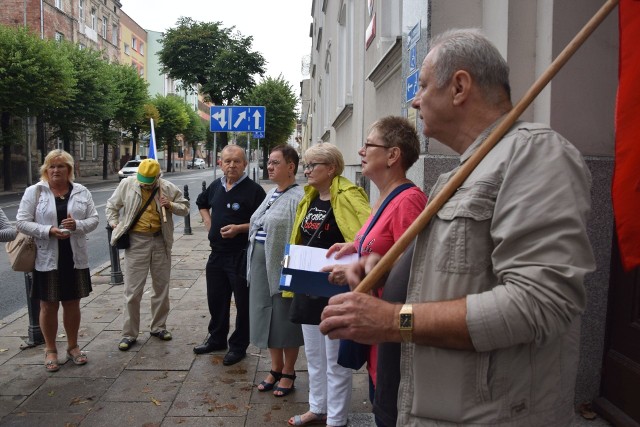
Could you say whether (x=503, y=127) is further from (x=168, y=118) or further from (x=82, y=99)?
(x=168, y=118)

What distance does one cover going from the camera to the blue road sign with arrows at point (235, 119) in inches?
486

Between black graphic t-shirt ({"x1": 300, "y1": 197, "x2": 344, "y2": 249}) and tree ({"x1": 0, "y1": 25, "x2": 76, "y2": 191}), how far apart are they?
88.4 feet

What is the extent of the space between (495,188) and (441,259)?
0.22 metres

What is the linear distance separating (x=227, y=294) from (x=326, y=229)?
202 cm

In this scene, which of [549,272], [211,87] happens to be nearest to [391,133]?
[549,272]

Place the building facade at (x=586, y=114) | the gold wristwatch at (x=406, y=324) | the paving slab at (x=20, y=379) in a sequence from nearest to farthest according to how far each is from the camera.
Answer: the gold wristwatch at (x=406, y=324) → the building facade at (x=586, y=114) → the paving slab at (x=20, y=379)

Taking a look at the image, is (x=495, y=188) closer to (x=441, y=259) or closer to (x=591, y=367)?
(x=441, y=259)

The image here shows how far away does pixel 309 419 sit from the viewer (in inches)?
153

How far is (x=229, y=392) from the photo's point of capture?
14.7ft

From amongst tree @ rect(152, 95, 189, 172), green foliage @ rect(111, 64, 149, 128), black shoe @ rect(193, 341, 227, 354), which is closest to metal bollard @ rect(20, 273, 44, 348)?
black shoe @ rect(193, 341, 227, 354)

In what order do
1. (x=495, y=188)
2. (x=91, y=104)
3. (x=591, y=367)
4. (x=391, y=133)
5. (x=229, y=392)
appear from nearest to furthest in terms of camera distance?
(x=495, y=188) → (x=391, y=133) → (x=591, y=367) → (x=229, y=392) → (x=91, y=104)

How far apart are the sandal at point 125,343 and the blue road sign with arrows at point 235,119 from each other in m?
7.40

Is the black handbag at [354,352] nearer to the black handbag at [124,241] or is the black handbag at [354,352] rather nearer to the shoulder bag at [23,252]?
the shoulder bag at [23,252]

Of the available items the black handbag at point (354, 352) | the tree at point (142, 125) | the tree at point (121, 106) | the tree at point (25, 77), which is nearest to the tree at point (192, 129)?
the tree at point (142, 125)
